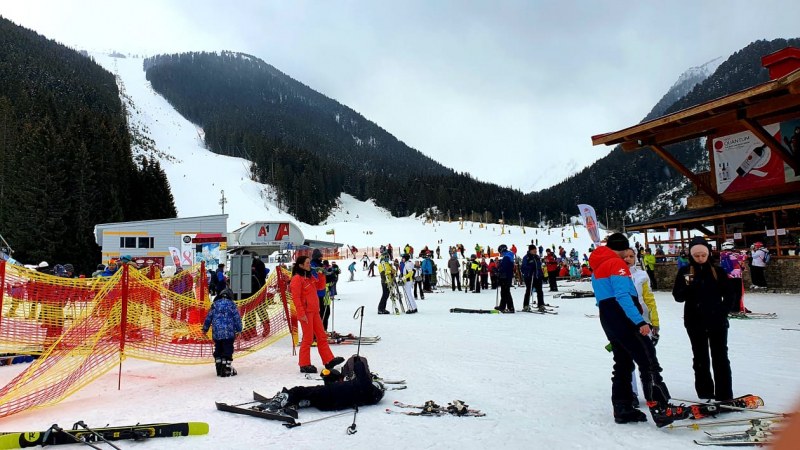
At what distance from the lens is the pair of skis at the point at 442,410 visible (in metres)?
4.55

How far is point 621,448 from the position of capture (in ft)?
11.9

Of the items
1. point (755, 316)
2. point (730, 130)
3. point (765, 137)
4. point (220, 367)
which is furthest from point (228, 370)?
point (730, 130)

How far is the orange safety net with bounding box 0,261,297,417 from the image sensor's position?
5.35 m

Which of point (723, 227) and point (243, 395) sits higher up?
point (723, 227)

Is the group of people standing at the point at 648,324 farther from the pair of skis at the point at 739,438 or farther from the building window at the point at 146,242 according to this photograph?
the building window at the point at 146,242

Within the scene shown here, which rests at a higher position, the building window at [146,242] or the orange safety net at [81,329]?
the building window at [146,242]

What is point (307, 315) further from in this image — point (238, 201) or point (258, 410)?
point (238, 201)

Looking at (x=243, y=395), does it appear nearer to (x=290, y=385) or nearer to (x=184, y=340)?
(x=290, y=385)

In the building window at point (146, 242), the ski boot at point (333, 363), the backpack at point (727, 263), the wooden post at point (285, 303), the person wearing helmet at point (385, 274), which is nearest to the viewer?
the ski boot at point (333, 363)

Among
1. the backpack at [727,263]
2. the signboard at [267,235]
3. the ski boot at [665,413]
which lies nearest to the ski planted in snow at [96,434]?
the ski boot at [665,413]

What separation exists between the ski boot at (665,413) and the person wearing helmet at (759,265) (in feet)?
44.2

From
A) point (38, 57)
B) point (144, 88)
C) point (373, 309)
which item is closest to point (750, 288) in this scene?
point (373, 309)

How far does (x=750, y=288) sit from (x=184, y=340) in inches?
663

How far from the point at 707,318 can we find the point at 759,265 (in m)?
13.2
